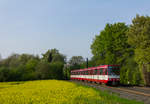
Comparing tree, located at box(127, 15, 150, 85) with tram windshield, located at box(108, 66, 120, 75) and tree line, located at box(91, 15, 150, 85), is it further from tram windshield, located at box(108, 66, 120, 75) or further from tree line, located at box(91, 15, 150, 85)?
tram windshield, located at box(108, 66, 120, 75)

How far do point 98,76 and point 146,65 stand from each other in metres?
7.22

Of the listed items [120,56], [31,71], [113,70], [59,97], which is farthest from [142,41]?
[31,71]

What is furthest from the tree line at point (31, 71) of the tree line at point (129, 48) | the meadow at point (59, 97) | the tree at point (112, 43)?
the meadow at point (59, 97)

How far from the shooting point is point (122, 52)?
41.7 meters

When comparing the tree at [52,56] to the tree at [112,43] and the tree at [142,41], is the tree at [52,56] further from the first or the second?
the tree at [142,41]

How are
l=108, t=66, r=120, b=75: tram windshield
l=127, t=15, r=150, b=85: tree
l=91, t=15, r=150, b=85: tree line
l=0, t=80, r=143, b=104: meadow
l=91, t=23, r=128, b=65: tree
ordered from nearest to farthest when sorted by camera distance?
l=0, t=80, r=143, b=104: meadow
l=108, t=66, r=120, b=75: tram windshield
l=127, t=15, r=150, b=85: tree
l=91, t=15, r=150, b=85: tree line
l=91, t=23, r=128, b=65: tree

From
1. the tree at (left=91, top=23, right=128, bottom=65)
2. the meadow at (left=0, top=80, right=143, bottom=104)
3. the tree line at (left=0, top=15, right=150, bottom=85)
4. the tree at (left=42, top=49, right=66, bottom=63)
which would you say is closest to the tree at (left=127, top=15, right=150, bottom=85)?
the tree line at (left=0, top=15, right=150, bottom=85)

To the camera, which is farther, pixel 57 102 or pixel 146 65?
pixel 146 65

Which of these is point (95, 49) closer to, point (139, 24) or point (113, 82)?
point (139, 24)

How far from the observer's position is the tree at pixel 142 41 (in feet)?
86.7

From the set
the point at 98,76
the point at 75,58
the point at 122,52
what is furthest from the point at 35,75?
the point at 75,58

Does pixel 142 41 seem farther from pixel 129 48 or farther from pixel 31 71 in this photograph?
pixel 31 71

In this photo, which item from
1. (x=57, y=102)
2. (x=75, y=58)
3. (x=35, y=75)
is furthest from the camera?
(x=75, y=58)

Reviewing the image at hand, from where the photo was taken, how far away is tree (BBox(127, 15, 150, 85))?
26.4 m
